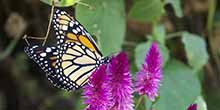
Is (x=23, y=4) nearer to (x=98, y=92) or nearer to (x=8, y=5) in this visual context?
(x=8, y=5)

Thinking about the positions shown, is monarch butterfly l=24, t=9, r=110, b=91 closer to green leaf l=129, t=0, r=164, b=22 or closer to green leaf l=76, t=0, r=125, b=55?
green leaf l=76, t=0, r=125, b=55

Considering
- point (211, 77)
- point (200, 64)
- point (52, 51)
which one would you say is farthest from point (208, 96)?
point (52, 51)

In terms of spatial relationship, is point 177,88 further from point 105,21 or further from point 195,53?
point 105,21

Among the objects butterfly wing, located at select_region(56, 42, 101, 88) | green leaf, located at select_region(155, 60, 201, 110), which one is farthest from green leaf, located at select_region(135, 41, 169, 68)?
butterfly wing, located at select_region(56, 42, 101, 88)

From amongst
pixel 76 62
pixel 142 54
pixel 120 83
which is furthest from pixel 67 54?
pixel 142 54

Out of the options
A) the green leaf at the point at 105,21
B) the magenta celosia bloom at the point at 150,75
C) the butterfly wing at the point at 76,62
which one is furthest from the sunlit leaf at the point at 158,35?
the magenta celosia bloom at the point at 150,75
